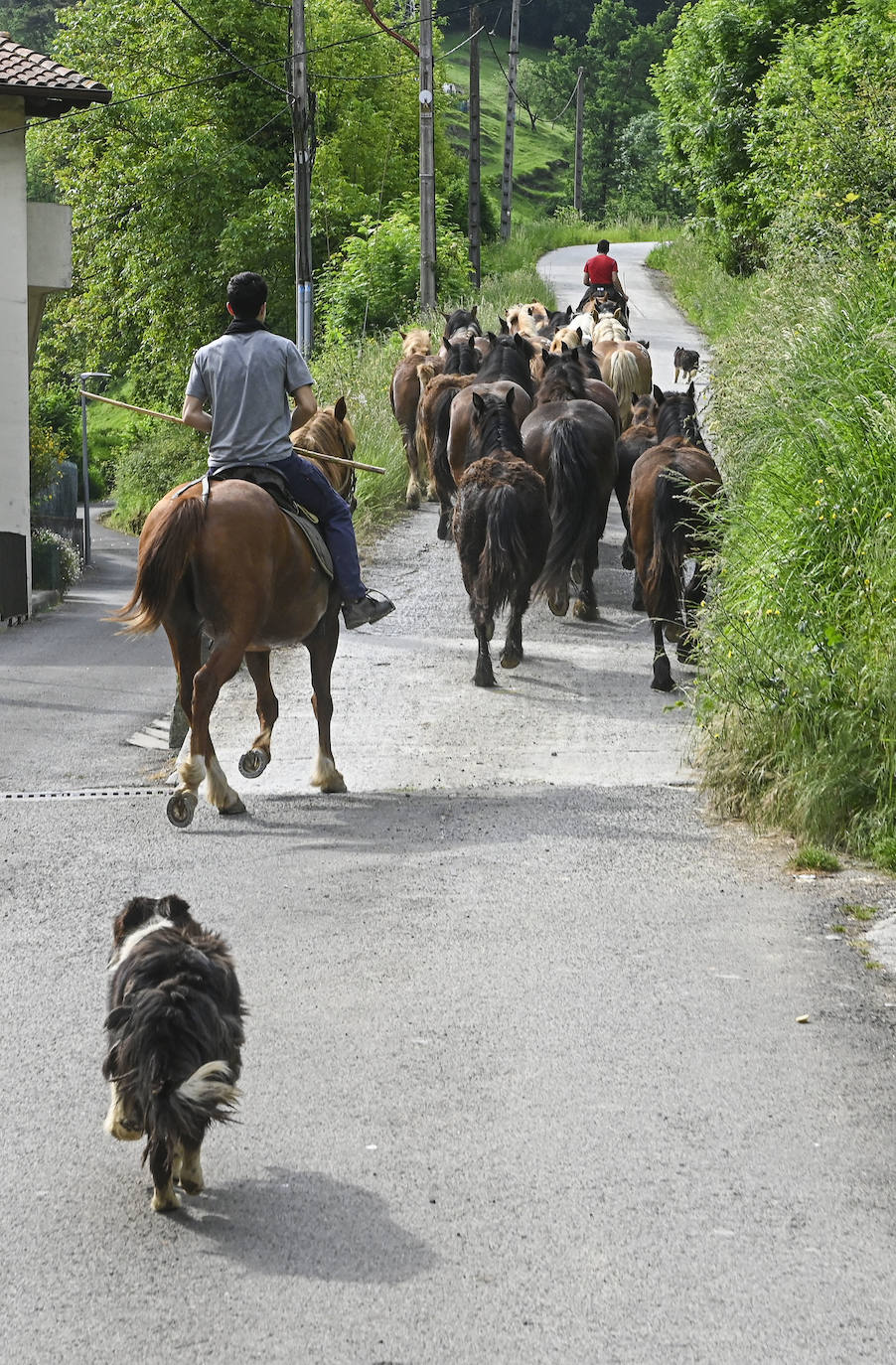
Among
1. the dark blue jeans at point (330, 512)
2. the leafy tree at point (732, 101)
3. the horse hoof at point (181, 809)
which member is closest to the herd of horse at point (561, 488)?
the dark blue jeans at point (330, 512)

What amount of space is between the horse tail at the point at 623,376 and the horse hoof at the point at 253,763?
10140mm

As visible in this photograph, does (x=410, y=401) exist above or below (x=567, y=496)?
above

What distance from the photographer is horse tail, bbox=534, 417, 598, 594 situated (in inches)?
521

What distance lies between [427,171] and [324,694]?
23.8 metres

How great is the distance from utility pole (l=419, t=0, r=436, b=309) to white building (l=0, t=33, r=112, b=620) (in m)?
7.58

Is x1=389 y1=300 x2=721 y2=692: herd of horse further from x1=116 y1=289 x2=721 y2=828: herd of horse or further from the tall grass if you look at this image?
the tall grass

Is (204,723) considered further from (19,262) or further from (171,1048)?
(19,262)

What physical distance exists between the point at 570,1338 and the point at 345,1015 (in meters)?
2.30

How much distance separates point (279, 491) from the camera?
31.4 ft

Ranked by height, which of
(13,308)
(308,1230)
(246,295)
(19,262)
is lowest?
(308,1230)

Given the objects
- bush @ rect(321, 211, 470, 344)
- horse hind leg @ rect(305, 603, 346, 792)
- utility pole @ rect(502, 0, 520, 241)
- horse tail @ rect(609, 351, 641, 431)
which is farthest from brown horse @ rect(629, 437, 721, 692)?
utility pole @ rect(502, 0, 520, 241)

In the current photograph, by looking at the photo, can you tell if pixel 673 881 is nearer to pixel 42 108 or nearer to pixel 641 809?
pixel 641 809

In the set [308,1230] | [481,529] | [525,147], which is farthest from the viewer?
A: [525,147]

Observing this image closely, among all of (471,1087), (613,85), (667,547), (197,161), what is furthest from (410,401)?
(613,85)
